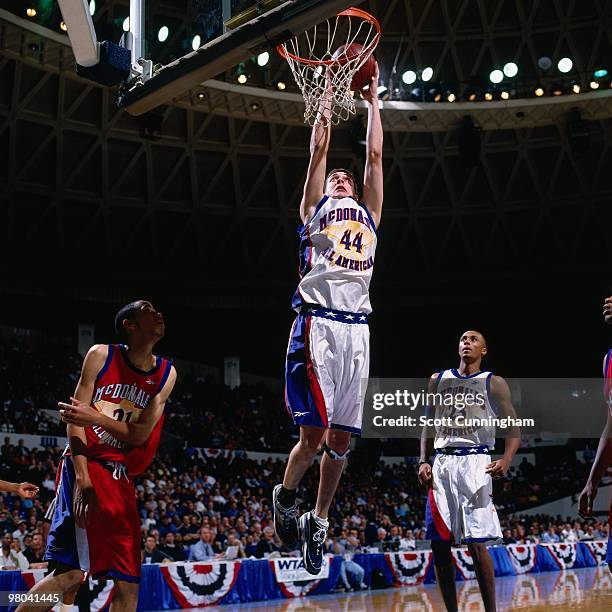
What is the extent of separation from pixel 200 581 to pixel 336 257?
7748mm

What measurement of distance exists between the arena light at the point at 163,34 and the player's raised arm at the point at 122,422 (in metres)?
4.33

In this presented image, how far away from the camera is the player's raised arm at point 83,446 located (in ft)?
17.1

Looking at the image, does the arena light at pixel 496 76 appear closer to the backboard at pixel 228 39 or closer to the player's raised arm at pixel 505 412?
the backboard at pixel 228 39

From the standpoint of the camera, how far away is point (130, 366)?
5543mm

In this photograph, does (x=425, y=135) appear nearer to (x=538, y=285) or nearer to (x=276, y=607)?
(x=538, y=285)

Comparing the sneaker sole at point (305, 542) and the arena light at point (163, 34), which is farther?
the arena light at point (163, 34)

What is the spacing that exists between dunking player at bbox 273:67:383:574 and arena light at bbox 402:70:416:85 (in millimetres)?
18161

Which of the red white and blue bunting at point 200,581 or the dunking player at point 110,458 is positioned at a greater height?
the dunking player at point 110,458

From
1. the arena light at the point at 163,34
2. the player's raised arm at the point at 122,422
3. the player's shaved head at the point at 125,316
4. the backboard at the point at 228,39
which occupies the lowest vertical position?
the player's raised arm at the point at 122,422

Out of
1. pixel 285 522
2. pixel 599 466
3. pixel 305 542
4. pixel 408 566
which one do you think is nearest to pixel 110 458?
pixel 285 522

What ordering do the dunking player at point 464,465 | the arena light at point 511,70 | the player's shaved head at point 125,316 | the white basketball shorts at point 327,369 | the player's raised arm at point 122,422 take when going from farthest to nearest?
1. the arena light at point 511,70
2. the dunking player at point 464,465
3. the player's shaved head at point 125,316
4. the white basketball shorts at point 327,369
5. the player's raised arm at point 122,422

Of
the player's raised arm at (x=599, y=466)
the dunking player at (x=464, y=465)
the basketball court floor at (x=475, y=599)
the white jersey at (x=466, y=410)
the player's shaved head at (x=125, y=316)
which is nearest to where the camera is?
the player's shaved head at (x=125, y=316)

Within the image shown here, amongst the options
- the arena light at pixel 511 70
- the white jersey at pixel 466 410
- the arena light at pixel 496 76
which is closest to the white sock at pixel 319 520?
the white jersey at pixel 466 410

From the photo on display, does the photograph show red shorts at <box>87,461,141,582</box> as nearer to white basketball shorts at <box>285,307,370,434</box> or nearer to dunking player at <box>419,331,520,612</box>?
white basketball shorts at <box>285,307,370,434</box>
